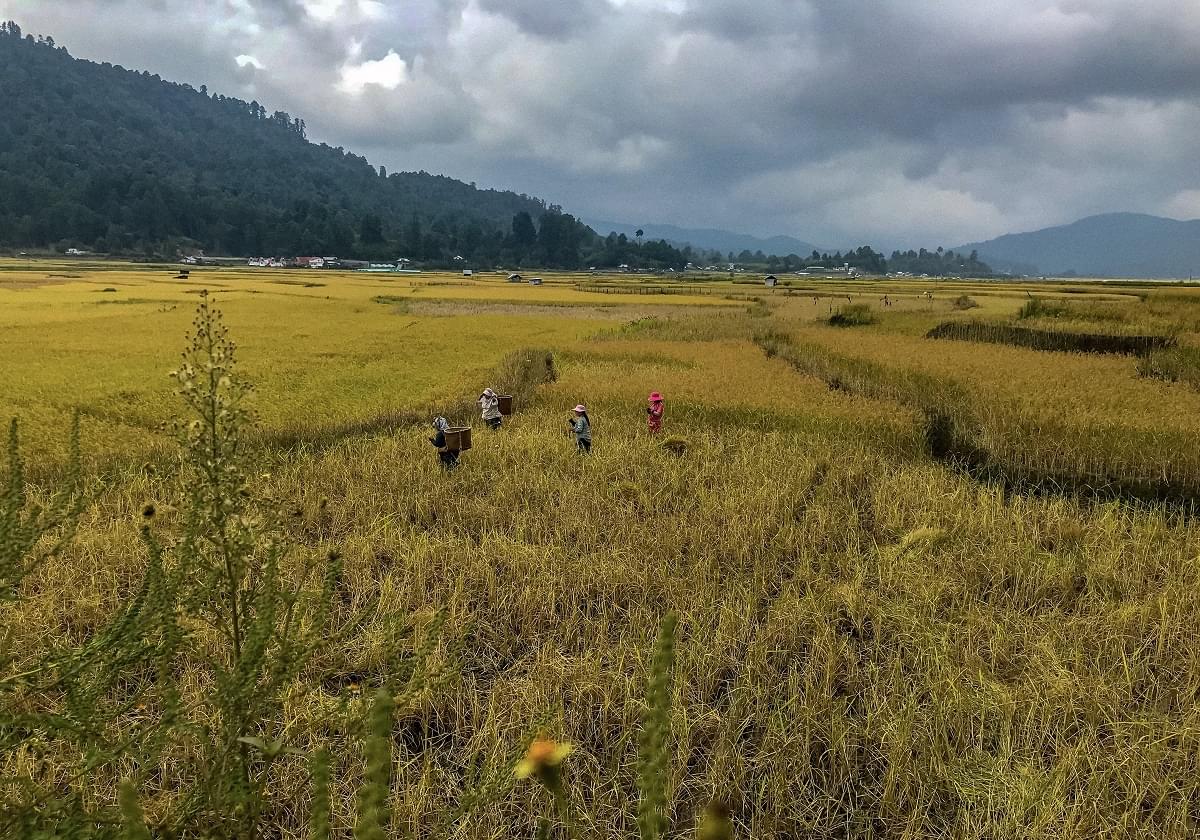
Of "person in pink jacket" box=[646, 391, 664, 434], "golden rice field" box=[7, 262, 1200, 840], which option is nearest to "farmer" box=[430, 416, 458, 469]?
"golden rice field" box=[7, 262, 1200, 840]

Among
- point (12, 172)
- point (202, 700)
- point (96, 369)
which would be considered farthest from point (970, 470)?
point (12, 172)

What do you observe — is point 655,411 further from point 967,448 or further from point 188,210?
point 188,210

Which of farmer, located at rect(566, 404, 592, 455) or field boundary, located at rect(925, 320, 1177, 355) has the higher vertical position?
field boundary, located at rect(925, 320, 1177, 355)

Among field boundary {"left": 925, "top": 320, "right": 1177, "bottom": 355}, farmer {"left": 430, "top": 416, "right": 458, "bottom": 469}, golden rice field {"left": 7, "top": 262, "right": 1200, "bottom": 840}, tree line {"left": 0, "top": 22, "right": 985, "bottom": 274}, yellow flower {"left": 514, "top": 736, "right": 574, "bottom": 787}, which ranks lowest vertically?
golden rice field {"left": 7, "top": 262, "right": 1200, "bottom": 840}

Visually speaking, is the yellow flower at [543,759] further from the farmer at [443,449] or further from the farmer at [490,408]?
the farmer at [490,408]

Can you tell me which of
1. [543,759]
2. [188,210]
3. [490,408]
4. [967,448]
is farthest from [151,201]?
[543,759]

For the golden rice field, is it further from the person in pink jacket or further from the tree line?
the tree line

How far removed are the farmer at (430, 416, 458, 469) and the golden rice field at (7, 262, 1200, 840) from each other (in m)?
0.23

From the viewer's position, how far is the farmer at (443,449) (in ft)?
22.6

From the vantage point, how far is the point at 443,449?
7.02 metres

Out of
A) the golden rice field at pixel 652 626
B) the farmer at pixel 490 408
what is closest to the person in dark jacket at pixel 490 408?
the farmer at pixel 490 408

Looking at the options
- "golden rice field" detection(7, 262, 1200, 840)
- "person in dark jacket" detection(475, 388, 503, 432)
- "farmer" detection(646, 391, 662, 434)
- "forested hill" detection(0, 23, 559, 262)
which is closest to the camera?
"golden rice field" detection(7, 262, 1200, 840)

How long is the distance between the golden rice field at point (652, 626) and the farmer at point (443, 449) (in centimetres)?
23

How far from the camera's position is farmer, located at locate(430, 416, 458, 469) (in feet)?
22.6
